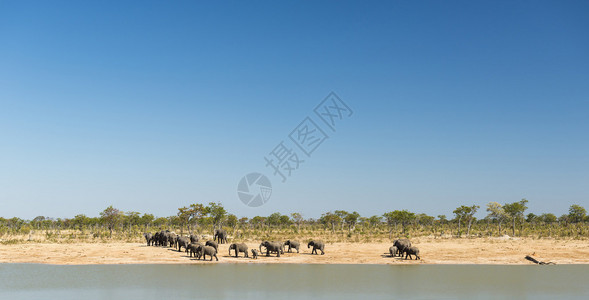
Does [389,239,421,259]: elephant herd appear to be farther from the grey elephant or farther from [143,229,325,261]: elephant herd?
the grey elephant

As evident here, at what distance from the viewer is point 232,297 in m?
20.9

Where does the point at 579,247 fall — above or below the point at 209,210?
below

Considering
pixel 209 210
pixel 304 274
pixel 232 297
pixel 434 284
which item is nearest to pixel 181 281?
→ pixel 232 297

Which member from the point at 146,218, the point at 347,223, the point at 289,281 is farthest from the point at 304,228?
the point at 289,281

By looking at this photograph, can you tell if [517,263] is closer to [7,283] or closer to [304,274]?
[304,274]

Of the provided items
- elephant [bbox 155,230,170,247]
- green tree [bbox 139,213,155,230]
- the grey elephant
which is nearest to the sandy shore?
the grey elephant

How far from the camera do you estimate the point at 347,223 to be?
90.4m

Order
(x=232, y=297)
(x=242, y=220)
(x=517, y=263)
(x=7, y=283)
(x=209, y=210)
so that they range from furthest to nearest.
Answer: 1. (x=242, y=220)
2. (x=209, y=210)
3. (x=517, y=263)
4. (x=7, y=283)
5. (x=232, y=297)

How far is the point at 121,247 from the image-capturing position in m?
42.2

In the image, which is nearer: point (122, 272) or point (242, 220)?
point (122, 272)

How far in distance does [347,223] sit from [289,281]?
66779 mm

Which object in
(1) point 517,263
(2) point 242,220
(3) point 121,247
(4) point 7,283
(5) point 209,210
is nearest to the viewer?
(4) point 7,283

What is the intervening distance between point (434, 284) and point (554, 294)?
6241mm

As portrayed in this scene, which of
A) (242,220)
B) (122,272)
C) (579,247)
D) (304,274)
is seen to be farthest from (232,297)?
(242,220)
